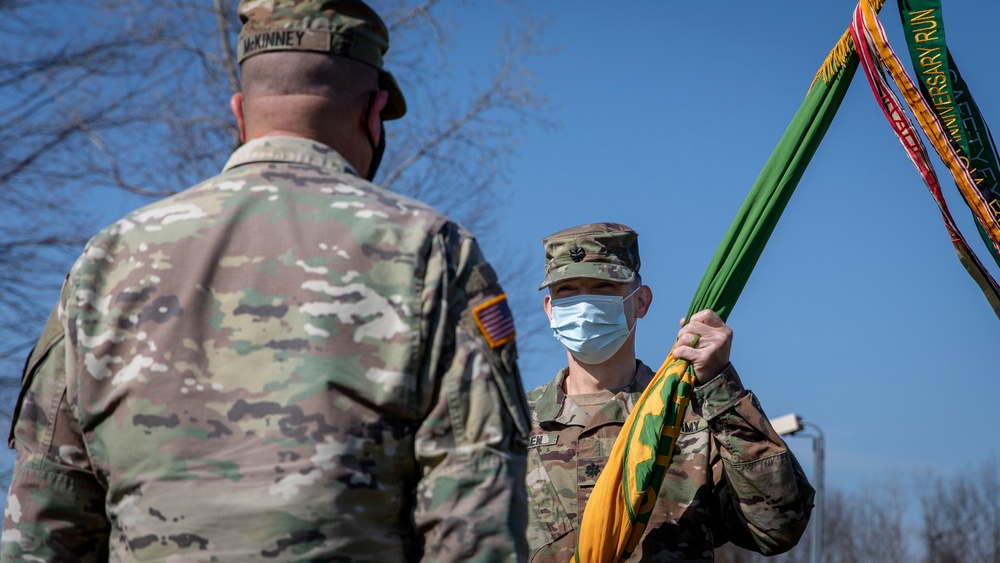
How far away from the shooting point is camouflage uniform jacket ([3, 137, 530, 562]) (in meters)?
2.07

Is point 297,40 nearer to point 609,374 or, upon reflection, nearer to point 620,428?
point 620,428

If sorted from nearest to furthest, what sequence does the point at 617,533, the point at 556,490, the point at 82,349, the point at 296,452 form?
the point at 296,452 → the point at 82,349 → the point at 617,533 → the point at 556,490

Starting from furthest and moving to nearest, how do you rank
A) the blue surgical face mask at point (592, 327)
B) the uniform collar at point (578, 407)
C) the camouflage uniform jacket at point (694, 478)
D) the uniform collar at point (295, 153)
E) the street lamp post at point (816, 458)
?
the street lamp post at point (816, 458) < the blue surgical face mask at point (592, 327) < the uniform collar at point (578, 407) < the camouflage uniform jacket at point (694, 478) < the uniform collar at point (295, 153)

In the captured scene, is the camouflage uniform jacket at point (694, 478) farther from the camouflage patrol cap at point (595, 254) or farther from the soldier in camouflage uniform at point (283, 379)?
the soldier in camouflage uniform at point (283, 379)

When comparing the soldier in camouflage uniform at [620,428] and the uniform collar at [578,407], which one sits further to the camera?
the uniform collar at [578,407]

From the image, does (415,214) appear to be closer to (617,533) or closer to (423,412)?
(423,412)

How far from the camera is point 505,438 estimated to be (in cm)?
214

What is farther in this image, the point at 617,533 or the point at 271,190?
the point at 617,533

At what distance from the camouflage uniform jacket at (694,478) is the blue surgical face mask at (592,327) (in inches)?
7.0

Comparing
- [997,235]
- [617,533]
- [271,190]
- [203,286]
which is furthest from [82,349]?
[997,235]

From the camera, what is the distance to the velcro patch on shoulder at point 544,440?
4.31 m

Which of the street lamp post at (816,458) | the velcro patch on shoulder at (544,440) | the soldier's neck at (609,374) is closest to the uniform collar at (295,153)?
the velcro patch on shoulder at (544,440)

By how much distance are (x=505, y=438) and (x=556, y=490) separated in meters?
2.10

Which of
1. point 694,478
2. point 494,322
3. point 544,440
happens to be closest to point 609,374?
point 544,440
